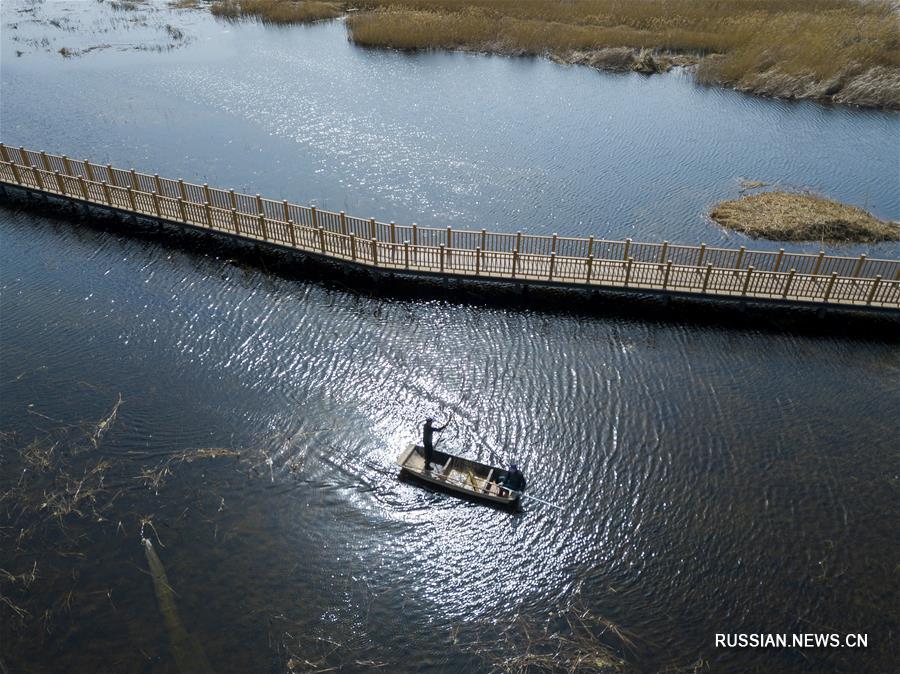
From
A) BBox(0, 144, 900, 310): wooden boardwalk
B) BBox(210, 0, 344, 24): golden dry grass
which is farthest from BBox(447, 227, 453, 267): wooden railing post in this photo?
BBox(210, 0, 344, 24): golden dry grass

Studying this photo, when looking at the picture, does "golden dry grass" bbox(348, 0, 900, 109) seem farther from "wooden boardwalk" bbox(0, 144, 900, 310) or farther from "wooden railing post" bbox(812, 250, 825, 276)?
"wooden railing post" bbox(812, 250, 825, 276)

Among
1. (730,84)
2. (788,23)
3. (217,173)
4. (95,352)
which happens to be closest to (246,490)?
(95,352)

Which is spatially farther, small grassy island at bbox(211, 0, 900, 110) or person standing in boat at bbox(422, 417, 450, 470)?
small grassy island at bbox(211, 0, 900, 110)

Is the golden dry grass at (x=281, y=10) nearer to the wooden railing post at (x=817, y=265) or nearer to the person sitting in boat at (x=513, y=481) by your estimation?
the wooden railing post at (x=817, y=265)

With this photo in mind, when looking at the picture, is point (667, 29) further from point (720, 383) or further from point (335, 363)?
point (335, 363)

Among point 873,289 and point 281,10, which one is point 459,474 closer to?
point 873,289

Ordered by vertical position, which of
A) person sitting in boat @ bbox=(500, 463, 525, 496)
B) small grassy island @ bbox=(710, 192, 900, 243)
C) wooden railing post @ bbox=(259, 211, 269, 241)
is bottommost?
person sitting in boat @ bbox=(500, 463, 525, 496)
